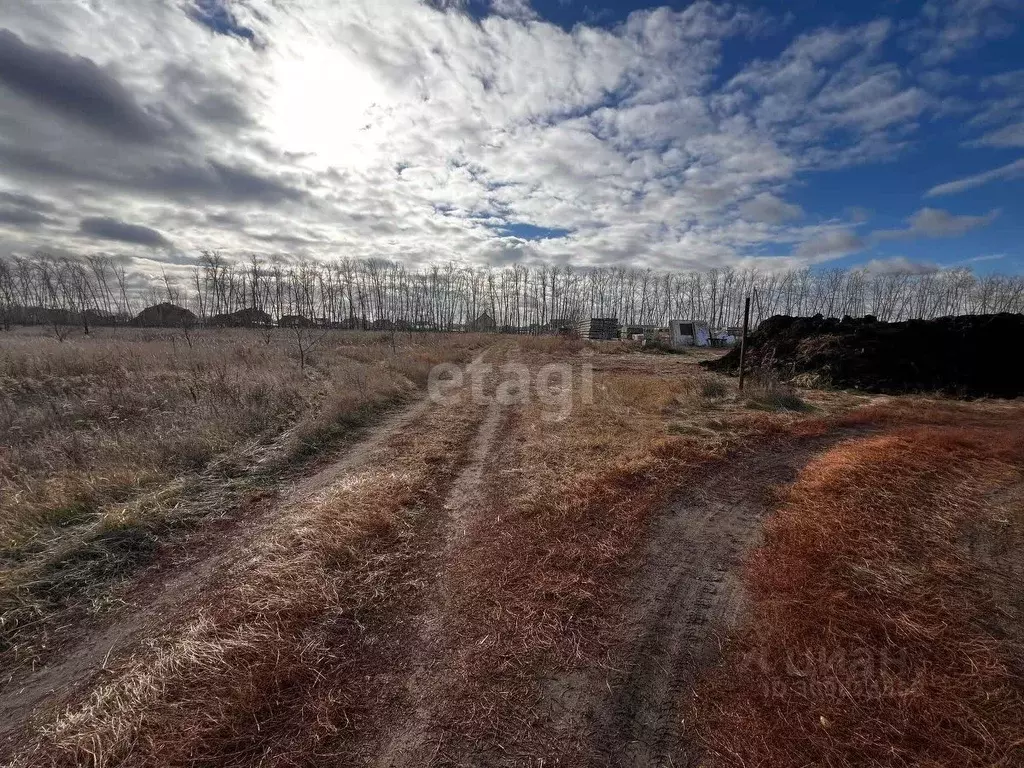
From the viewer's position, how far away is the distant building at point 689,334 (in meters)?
41.2

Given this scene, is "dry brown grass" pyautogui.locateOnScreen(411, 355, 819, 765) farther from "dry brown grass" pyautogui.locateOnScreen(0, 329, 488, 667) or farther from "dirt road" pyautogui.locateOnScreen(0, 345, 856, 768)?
"dry brown grass" pyautogui.locateOnScreen(0, 329, 488, 667)

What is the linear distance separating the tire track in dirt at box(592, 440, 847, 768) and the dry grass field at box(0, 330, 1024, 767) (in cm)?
2

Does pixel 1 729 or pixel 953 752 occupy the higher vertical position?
pixel 953 752

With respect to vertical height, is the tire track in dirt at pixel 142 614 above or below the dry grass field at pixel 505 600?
below

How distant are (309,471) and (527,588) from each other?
437 cm

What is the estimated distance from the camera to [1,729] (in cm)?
239

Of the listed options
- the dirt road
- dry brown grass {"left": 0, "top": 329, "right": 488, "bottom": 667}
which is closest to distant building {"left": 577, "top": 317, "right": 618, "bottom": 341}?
dry brown grass {"left": 0, "top": 329, "right": 488, "bottom": 667}

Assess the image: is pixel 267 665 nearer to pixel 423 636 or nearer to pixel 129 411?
pixel 423 636

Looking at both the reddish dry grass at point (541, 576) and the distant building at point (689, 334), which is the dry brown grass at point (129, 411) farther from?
the distant building at point (689, 334)

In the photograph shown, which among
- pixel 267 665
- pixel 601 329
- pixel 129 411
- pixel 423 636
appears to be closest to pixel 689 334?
pixel 601 329

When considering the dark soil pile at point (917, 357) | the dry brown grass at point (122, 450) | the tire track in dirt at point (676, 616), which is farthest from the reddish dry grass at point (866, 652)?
the dark soil pile at point (917, 357)

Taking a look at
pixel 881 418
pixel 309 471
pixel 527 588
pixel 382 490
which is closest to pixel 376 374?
pixel 309 471

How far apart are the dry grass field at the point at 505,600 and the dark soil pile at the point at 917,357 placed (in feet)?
35.5

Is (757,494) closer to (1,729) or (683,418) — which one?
(683,418)
